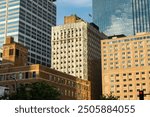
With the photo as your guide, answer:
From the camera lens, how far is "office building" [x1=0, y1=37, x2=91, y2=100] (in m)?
120

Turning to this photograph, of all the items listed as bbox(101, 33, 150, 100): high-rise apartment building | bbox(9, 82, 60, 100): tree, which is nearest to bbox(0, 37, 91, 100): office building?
bbox(101, 33, 150, 100): high-rise apartment building

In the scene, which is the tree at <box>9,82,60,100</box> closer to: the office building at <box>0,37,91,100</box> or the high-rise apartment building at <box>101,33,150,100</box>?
the office building at <box>0,37,91,100</box>

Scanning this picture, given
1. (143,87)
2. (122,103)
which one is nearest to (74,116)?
(122,103)

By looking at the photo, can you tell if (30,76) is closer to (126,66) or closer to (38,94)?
(38,94)

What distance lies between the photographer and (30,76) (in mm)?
120062

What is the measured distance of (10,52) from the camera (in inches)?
5541

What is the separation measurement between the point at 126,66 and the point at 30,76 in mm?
84258

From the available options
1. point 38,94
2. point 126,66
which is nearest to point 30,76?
point 38,94

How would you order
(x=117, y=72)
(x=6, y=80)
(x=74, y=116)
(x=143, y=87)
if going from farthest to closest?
1. (x=117, y=72)
2. (x=143, y=87)
3. (x=6, y=80)
4. (x=74, y=116)

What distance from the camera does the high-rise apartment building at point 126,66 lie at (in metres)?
182

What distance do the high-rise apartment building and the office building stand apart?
38.7 m

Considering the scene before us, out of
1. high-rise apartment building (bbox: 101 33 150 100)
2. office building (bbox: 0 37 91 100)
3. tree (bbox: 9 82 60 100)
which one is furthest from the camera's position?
high-rise apartment building (bbox: 101 33 150 100)

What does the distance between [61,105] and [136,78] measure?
179 m

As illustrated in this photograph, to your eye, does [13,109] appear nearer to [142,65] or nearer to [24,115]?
[24,115]
